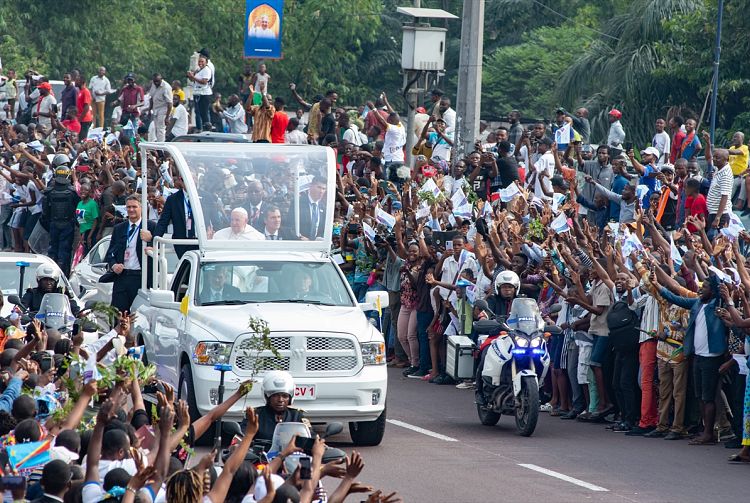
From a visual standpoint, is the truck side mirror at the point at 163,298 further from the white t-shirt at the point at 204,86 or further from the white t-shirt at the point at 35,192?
the white t-shirt at the point at 204,86

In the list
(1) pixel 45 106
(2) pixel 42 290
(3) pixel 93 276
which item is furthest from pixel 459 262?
(1) pixel 45 106

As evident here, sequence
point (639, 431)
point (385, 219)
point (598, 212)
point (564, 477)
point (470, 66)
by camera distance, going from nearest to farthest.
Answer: point (564, 477) < point (639, 431) < point (385, 219) < point (598, 212) < point (470, 66)

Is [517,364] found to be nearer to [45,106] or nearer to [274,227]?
[274,227]

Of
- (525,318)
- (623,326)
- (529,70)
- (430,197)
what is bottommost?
(623,326)

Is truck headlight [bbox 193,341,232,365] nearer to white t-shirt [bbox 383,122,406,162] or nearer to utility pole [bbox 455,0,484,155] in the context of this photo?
utility pole [bbox 455,0,484,155]

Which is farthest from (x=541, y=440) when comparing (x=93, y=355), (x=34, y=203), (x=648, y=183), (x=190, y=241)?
(x=34, y=203)

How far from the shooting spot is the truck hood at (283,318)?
1498 centimetres

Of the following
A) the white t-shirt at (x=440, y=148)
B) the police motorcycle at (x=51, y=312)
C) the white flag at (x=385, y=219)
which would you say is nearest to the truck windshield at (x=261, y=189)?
the police motorcycle at (x=51, y=312)

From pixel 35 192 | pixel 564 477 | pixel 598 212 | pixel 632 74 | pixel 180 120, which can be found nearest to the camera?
pixel 564 477

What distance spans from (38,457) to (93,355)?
258 centimetres

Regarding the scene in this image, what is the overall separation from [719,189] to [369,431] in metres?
7.60

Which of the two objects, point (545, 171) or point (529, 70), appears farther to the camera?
point (529, 70)

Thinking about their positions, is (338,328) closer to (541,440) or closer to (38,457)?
(541,440)

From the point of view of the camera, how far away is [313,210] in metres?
17.5
